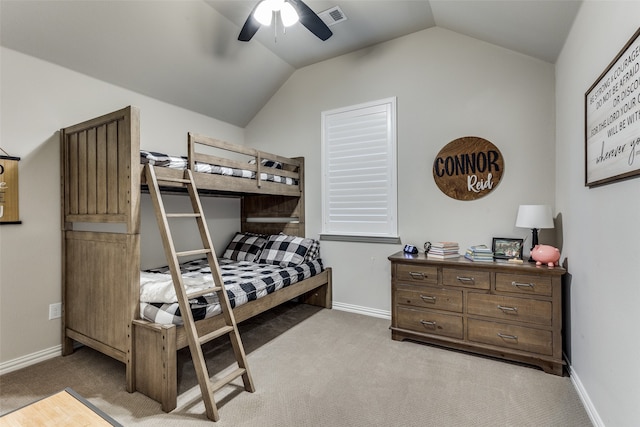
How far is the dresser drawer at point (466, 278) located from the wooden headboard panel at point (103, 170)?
2.34 metres

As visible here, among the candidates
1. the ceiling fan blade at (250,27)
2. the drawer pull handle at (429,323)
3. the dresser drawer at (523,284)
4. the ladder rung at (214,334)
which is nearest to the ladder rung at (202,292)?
the ladder rung at (214,334)

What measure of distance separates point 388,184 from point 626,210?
6.82ft

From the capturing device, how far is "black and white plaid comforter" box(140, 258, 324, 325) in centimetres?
195

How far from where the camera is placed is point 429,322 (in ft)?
8.63

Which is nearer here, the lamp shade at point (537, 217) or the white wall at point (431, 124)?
the lamp shade at point (537, 217)

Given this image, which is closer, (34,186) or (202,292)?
(202,292)

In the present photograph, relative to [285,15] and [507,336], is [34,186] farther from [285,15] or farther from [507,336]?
[507,336]

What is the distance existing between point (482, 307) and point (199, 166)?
2.51m

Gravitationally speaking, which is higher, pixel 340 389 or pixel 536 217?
pixel 536 217

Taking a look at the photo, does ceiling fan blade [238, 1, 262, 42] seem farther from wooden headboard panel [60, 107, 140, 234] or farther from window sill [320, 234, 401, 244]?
window sill [320, 234, 401, 244]

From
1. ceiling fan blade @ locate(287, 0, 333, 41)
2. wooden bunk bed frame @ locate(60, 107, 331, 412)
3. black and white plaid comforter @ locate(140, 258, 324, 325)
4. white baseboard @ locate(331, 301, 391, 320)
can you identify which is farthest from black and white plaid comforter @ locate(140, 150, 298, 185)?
white baseboard @ locate(331, 301, 391, 320)

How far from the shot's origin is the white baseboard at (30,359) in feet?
7.32

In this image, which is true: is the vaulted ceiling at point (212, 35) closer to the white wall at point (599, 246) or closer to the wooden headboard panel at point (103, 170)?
the white wall at point (599, 246)

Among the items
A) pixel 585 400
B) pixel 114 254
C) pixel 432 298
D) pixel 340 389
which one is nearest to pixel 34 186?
pixel 114 254
